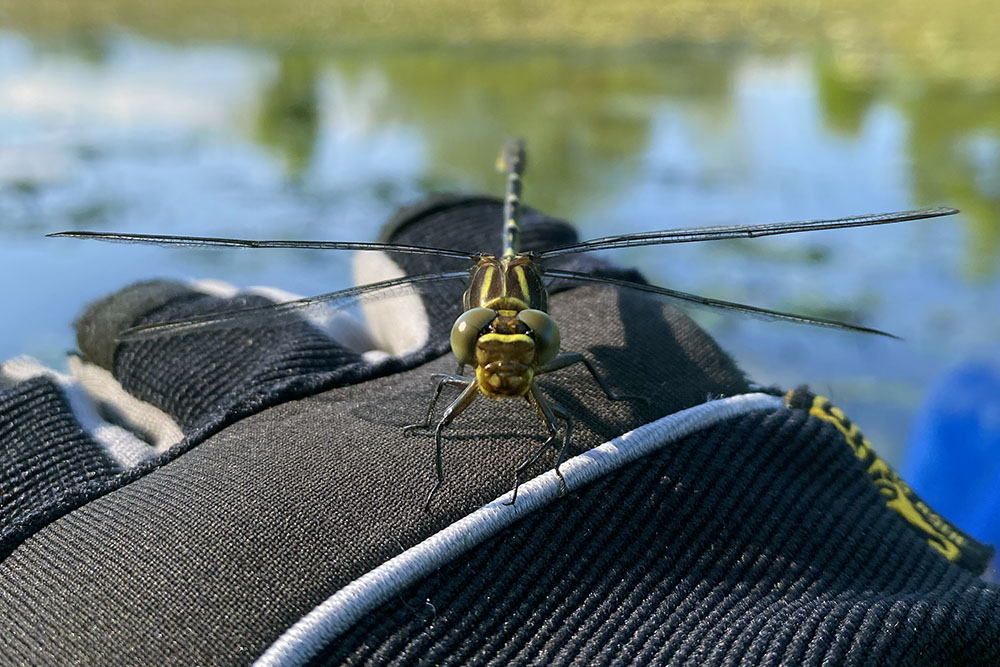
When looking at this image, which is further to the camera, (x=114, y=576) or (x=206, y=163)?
(x=206, y=163)

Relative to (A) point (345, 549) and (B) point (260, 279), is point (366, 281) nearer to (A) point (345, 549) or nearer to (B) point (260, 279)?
(A) point (345, 549)

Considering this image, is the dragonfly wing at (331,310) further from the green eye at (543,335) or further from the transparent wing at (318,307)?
the green eye at (543,335)

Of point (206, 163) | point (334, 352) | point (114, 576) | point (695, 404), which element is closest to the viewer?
point (114, 576)

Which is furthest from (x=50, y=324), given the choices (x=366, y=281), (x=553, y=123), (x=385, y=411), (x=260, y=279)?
(x=553, y=123)

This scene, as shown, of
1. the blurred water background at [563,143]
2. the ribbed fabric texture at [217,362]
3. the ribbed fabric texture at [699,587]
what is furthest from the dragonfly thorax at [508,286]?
the blurred water background at [563,143]

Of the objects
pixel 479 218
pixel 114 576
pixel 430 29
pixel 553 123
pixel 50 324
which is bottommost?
pixel 50 324

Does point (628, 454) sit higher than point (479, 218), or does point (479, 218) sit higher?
point (479, 218)

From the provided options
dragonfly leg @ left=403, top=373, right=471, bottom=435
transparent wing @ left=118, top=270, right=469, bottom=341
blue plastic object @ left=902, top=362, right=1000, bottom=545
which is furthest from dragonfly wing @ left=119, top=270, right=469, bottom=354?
blue plastic object @ left=902, top=362, right=1000, bottom=545
